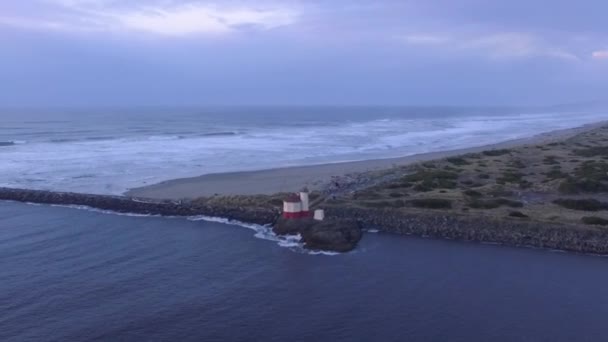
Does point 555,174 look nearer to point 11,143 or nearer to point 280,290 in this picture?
point 280,290

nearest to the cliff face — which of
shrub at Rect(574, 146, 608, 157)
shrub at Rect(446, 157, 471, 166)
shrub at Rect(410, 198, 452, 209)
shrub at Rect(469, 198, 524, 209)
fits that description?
shrub at Rect(410, 198, 452, 209)

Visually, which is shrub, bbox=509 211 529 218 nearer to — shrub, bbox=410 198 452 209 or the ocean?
shrub, bbox=410 198 452 209

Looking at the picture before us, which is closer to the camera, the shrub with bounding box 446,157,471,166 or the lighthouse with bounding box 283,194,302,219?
the lighthouse with bounding box 283,194,302,219

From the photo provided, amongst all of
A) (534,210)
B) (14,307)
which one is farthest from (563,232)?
(14,307)

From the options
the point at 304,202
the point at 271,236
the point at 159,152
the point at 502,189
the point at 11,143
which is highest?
the point at 11,143

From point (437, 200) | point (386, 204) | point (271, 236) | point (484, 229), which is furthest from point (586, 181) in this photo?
point (271, 236)

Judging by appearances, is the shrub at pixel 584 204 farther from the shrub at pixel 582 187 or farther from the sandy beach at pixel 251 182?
the sandy beach at pixel 251 182
